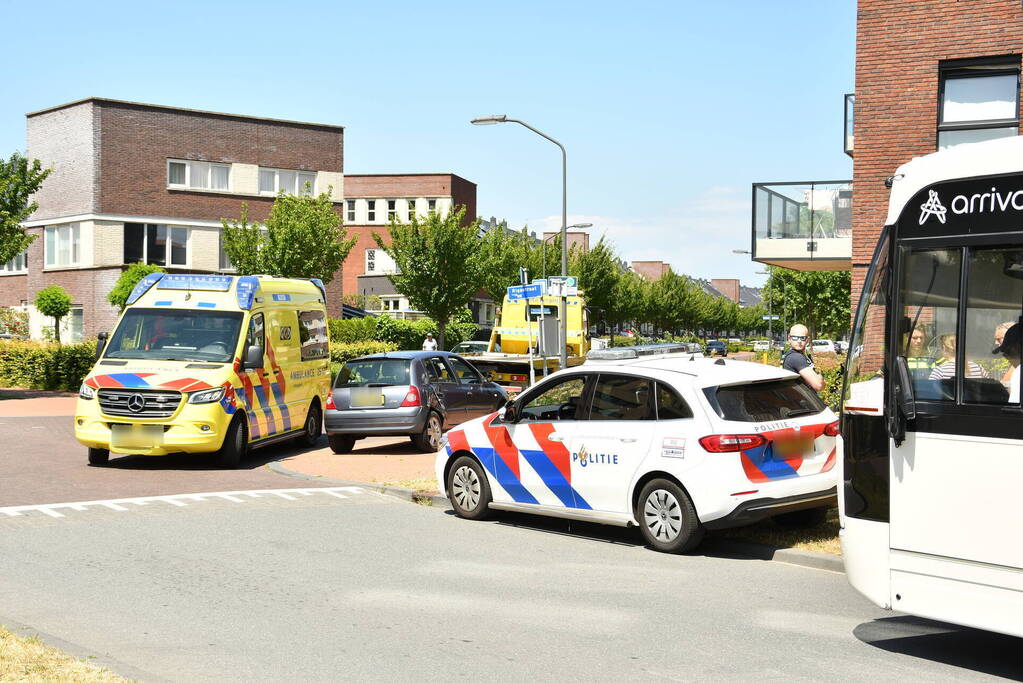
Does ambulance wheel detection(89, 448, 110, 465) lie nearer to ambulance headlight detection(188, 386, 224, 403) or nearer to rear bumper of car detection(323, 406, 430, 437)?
ambulance headlight detection(188, 386, 224, 403)

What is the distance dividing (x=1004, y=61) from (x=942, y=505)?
11.9 m

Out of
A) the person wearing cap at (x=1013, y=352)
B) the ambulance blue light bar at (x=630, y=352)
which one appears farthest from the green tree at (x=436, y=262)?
the person wearing cap at (x=1013, y=352)

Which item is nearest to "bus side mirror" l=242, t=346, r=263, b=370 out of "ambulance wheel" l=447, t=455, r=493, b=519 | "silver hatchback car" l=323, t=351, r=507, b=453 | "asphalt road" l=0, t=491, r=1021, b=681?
"silver hatchback car" l=323, t=351, r=507, b=453

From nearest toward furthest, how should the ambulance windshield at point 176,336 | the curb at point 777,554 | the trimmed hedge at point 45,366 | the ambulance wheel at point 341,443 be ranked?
the curb at point 777,554, the ambulance windshield at point 176,336, the ambulance wheel at point 341,443, the trimmed hedge at point 45,366

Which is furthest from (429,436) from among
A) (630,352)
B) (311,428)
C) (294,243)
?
(294,243)

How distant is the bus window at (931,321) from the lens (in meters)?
5.69

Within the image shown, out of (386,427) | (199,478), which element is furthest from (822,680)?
(386,427)

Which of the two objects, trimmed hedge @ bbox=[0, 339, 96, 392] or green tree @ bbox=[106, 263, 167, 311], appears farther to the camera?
green tree @ bbox=[106, 263, 167, 311]

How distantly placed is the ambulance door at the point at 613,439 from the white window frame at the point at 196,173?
1342 inches

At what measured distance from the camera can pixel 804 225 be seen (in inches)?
872

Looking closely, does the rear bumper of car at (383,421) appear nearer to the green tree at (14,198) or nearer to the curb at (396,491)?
Answer: the curb at (396,491)

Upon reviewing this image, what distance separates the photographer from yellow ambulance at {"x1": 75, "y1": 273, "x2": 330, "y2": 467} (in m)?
13.5

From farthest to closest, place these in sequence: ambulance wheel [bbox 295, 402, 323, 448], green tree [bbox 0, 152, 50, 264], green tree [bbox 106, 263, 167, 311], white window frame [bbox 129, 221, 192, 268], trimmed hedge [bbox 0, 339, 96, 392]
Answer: white window frame [bbox 129, 221, 192, 268] → green tree [bbox 106, 263, 167, 311] → trimmed hedge [bbox 0, 339, 96, 392] → green tree [bbox 0, 152, 50, 264] → ambulance wheel [bbox 295, 402, 323, 448]

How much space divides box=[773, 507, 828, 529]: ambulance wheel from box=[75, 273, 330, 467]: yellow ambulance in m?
7.55
